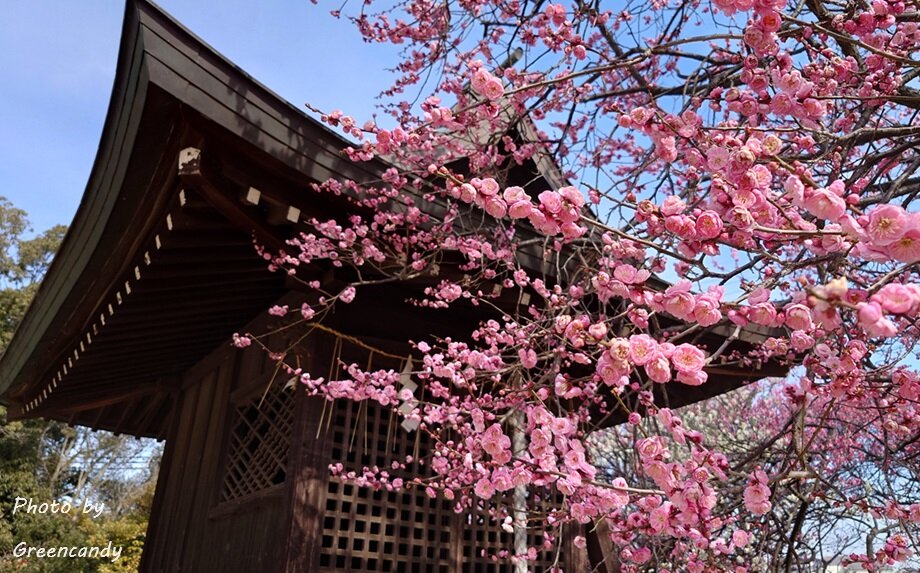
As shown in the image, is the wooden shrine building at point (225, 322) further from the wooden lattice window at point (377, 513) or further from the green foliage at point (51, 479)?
the green foliage at point (51, 479)

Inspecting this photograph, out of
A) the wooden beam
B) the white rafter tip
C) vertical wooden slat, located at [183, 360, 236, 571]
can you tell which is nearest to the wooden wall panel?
vertical wooden slat, located at [183, 360, 236, 571]

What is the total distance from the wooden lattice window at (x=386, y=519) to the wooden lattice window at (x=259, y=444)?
34 cm

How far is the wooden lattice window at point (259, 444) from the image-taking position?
4047 millimetres

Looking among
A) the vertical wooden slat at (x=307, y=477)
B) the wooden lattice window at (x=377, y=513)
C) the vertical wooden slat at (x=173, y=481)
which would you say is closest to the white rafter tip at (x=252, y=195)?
the vertical wooden slat at (x=307, y=477)

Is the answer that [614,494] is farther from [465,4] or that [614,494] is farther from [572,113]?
[465,4]

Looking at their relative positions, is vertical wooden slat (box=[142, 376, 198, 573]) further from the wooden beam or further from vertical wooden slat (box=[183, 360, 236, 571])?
the wooden beam

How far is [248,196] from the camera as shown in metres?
3.12

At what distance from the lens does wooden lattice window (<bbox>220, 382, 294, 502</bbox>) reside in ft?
13.3

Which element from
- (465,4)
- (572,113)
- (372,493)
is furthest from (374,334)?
(465,4)

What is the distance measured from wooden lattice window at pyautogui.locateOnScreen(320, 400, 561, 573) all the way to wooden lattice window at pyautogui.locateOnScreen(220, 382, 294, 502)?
34cm

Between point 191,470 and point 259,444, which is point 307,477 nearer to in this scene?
point 259,444

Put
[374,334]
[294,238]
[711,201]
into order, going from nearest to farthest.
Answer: [711,201]
[294,238]
[374,334]

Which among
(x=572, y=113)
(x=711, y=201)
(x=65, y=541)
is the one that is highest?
(x=572, y=113)

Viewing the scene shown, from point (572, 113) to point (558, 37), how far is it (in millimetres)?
1213
